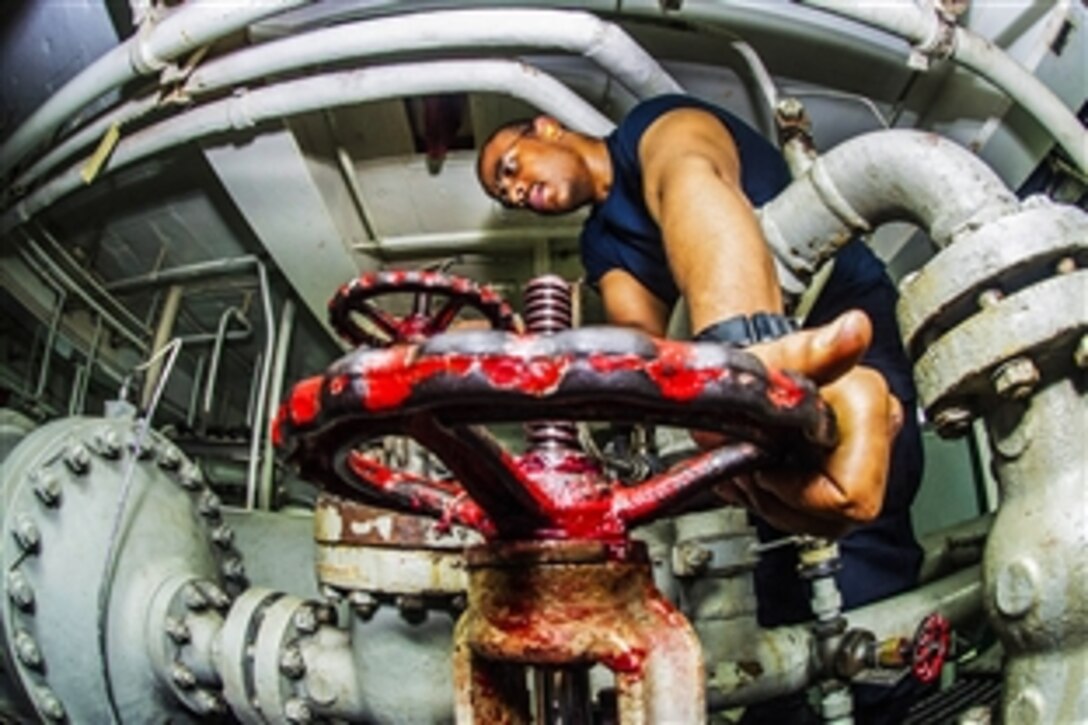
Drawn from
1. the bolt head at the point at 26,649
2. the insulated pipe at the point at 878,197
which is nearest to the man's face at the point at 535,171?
the insulated pipe at the point at 878,197

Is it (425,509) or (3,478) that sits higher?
(3,478)

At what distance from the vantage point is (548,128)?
1.28 m

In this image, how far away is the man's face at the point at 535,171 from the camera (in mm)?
1247

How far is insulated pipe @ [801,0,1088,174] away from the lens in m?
1.04

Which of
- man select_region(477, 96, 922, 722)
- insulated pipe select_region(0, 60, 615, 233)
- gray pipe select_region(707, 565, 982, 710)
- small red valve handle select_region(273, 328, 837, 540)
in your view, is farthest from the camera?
insulated pipe select_region(0, 60, 615, 233)

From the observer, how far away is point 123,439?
116cm

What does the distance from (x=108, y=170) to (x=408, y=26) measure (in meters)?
0.68

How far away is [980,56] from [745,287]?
0.75 meters

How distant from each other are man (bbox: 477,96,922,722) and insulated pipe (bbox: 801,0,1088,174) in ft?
0.70

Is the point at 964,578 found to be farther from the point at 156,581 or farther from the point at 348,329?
the point at 156,581

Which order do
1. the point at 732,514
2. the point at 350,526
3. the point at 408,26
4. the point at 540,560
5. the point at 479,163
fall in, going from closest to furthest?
the point at 540,560
the point at 350,526
the point at 732,514
the point at 408,26
the point at 479,163

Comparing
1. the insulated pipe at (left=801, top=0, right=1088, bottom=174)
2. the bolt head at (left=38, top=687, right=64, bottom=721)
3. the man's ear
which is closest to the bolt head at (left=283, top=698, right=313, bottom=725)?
the bolt head at (left=38, top=687, right=64, bottom=721)

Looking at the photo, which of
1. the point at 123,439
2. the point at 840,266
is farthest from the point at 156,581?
the point at 840,266

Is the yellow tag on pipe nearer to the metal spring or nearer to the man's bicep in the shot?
the man's bicep
